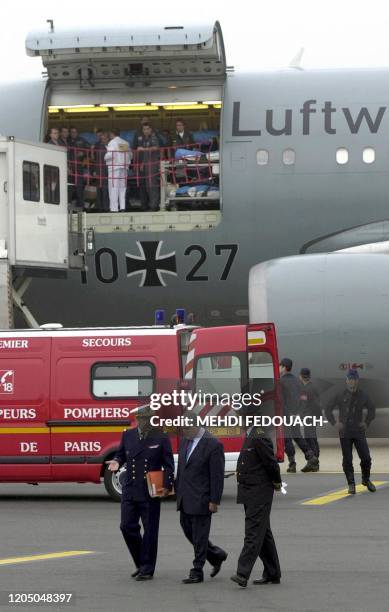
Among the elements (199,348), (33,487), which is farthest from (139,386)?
(33,487)

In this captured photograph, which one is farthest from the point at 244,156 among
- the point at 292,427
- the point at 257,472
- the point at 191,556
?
the point at 257,472

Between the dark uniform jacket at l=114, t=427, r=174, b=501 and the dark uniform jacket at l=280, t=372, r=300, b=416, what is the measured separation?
9.53m

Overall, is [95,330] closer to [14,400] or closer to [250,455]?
[14,400]

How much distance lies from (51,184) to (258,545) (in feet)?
48.6

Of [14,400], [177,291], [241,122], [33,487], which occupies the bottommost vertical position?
[33,487]

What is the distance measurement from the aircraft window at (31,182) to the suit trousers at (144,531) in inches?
533

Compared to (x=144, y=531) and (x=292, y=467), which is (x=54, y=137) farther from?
(x=144, y=531)

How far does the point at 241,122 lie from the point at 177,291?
11.6ft

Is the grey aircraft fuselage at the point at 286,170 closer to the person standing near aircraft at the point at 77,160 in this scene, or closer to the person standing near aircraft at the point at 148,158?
the person standing near aircraft at the point at 77,160

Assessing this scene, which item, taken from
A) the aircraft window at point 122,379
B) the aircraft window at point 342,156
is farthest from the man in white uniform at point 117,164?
the aircraft window at point 122,379

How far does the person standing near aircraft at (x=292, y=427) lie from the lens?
22.4 m

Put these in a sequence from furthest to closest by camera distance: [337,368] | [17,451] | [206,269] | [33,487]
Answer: [206,269] → [337,368] → [33,487] → [17,451]

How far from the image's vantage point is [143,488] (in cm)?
1260

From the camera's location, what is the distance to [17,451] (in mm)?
18953
